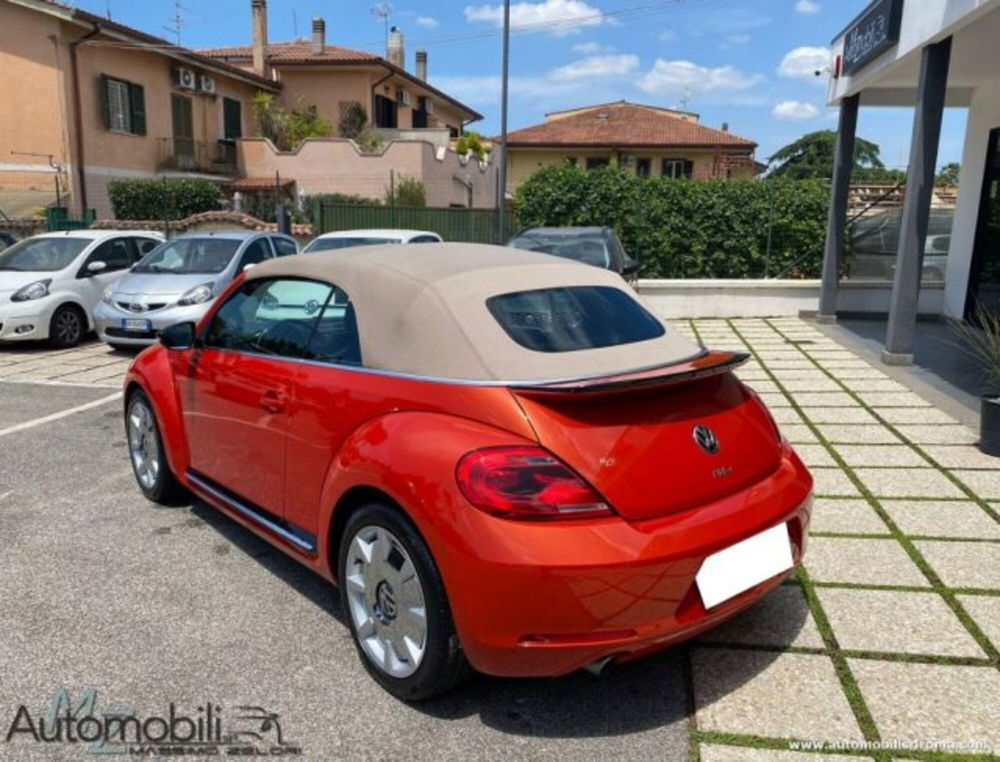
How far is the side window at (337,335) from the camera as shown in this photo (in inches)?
123

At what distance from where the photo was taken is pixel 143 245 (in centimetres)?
1214

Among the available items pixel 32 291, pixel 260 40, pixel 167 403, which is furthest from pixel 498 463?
pixel 260 40

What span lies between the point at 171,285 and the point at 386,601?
8272mm

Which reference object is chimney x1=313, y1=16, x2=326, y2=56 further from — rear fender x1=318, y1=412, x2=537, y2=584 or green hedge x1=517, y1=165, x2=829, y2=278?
rear fender x1=318, y1=412, x2=537, y2=584

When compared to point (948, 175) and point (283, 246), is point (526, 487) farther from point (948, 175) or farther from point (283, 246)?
point (948, 175)

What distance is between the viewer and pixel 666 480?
2.57 metres

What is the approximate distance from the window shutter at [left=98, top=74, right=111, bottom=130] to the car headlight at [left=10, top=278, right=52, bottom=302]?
15590 millimetres

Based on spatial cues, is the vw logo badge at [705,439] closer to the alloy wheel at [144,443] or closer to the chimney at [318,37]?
the alloy wheel at [144,443]

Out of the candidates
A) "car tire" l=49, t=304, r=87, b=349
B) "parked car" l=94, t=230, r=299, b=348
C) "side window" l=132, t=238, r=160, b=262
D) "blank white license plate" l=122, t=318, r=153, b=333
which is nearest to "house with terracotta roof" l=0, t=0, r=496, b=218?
"side window" l=132, t=238, r=160, b=262

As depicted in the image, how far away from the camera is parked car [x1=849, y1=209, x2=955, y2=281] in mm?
12391

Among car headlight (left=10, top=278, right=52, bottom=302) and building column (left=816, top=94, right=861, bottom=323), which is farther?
building column (left=816, top=94, right=861, bottom=323)

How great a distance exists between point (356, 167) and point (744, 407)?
23.9 meters

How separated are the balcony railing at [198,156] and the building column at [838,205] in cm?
2190

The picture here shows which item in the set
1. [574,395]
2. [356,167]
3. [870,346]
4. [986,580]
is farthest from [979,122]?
[356,167]
